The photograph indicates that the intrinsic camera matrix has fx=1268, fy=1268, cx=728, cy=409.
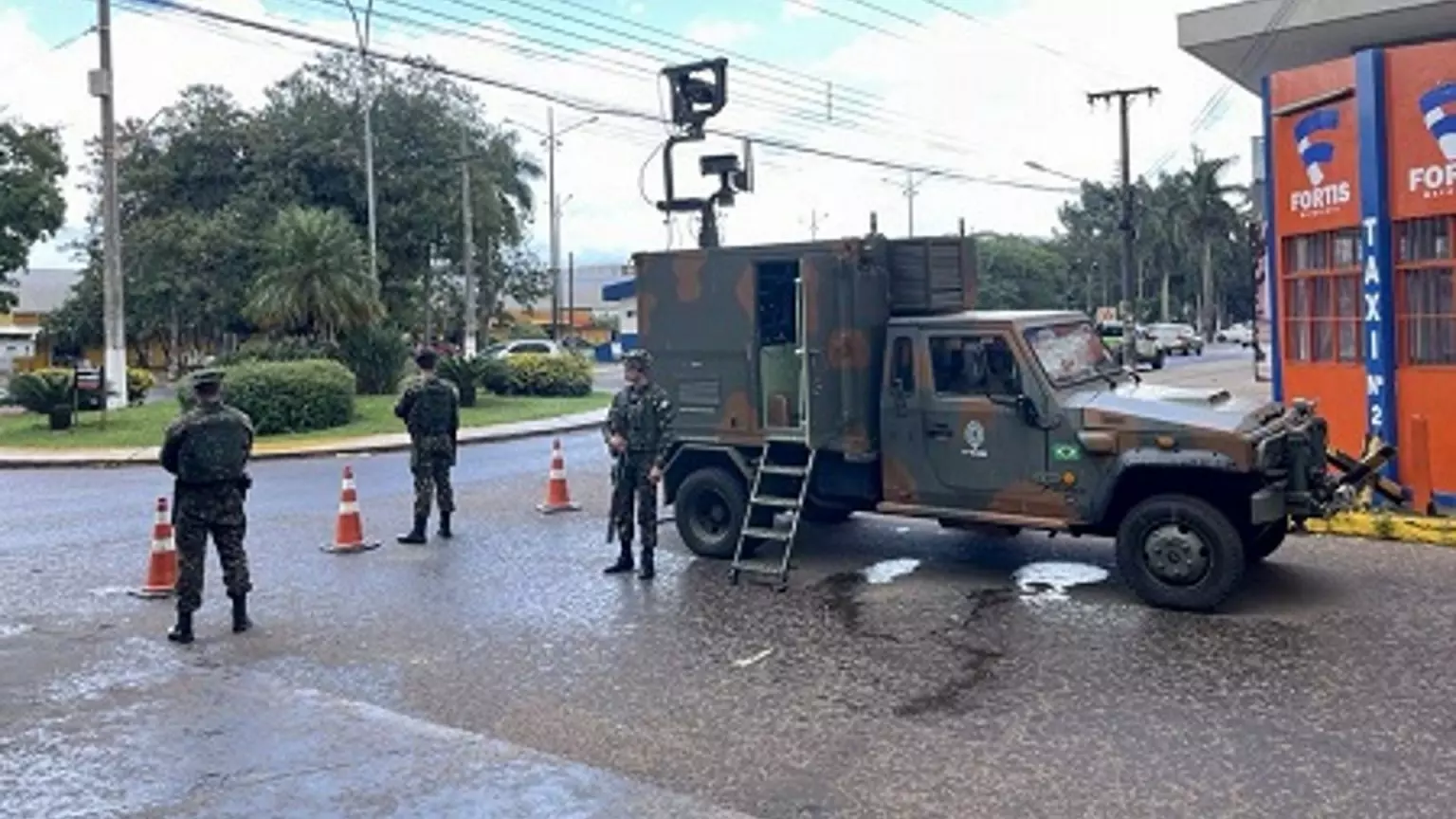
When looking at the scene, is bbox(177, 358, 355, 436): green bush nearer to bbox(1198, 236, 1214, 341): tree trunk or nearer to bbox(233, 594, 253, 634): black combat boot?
bbox(233, 594, 253, 634): black combat boot

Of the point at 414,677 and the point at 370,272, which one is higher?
the point at 370,272

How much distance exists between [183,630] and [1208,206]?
8005cm

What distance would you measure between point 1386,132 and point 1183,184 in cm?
7550

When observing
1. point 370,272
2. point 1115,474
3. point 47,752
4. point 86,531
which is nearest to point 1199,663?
point 1115,474

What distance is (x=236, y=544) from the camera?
805 cm

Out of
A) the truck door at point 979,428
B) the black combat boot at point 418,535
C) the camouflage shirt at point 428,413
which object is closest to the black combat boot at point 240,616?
the black combat boot at point 418,535

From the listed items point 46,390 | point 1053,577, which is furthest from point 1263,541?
point 46,390

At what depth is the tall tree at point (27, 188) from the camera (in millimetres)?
39688

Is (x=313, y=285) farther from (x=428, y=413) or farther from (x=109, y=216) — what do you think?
(x=428, y=413)

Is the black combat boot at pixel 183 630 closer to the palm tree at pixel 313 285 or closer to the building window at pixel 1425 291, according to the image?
the building window at pixel 1425 291

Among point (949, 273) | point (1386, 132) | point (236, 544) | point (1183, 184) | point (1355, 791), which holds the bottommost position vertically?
point (1355, 791)

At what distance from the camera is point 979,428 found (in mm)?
8805

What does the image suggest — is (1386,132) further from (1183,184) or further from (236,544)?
(1183,184)

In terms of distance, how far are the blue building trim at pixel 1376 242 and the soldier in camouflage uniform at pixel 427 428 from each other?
829cm
